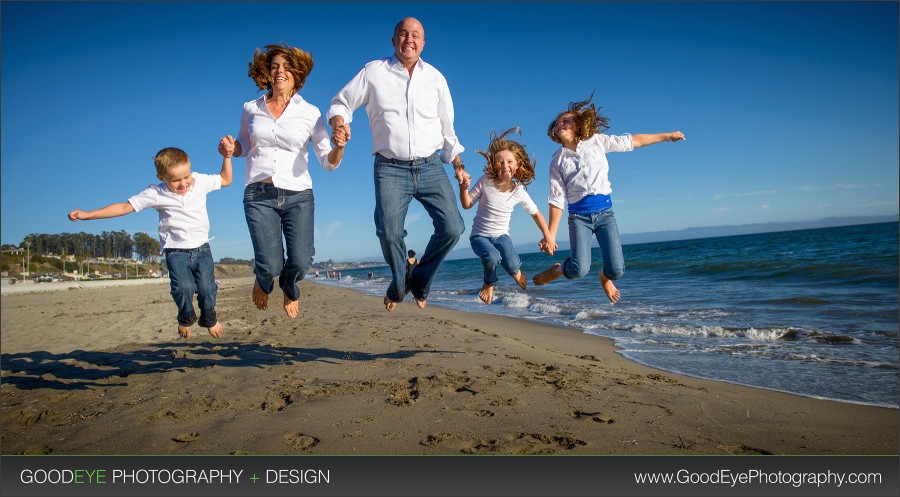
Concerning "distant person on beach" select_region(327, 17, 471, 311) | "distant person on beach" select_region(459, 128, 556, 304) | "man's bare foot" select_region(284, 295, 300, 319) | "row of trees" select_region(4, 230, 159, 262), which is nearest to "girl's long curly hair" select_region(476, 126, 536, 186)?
"distant person on beach" select_region(459, 128, 556, 304)

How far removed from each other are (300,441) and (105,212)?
2.84 meters

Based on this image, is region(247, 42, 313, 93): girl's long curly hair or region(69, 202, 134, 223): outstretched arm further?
region(247, 42, 313, 93): girl's long curly hair

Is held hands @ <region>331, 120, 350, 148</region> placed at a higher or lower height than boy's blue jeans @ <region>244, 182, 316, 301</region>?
higher

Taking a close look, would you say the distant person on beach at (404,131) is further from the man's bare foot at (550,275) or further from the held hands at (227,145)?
the man's bare foot at (550,275)

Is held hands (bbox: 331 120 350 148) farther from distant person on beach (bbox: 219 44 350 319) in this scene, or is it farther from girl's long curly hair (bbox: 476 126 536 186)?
girl's long curly hair (bbox: 476 126 536 186)

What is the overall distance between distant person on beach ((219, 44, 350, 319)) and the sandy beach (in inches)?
64.1

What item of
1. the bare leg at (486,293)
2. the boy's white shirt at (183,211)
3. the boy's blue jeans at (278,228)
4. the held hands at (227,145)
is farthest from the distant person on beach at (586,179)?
the boy's white shirt at (183,211)

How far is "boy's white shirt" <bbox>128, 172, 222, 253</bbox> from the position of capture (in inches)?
208

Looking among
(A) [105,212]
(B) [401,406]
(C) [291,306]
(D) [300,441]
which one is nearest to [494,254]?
(B) [401,406]

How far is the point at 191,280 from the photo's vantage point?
219 inches

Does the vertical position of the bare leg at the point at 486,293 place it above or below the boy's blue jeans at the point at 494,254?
below

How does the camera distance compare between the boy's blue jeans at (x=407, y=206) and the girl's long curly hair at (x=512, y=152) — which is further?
the girl's long curly hair at (x=512, y=152)

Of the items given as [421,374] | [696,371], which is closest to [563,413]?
[421,374]

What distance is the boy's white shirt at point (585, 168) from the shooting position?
5.97 meters
